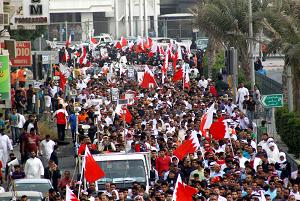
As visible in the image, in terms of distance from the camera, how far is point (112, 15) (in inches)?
4368

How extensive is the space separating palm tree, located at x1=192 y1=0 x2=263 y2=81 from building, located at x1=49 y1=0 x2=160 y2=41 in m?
42.2

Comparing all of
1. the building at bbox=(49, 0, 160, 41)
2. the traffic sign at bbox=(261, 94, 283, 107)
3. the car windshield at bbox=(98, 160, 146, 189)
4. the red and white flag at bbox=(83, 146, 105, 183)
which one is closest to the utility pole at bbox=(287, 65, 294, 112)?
the traffic sign at bbox=(261, 94, 283, 107)

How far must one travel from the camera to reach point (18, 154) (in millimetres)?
37688

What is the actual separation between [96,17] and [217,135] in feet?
267

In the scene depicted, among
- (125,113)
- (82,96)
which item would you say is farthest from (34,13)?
(82,96)

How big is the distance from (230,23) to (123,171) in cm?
2652

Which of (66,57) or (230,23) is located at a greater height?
(230,23)

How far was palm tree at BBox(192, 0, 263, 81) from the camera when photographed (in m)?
52.8

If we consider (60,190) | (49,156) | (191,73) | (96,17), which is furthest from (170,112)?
(96,17)

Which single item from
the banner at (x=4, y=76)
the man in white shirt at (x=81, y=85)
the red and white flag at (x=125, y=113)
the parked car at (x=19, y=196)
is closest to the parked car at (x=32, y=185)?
the parked car at (x=19, y=196)

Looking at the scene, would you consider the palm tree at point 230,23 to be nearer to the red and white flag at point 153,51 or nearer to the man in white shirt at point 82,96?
the man in white shirt at point 82,96

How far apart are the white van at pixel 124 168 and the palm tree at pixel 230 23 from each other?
2401cm

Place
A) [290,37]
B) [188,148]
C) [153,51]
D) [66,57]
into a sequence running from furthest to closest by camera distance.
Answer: [66,57] → [153,51] → [290,37] → [188,148]

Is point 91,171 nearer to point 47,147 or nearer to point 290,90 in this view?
point 47,147
